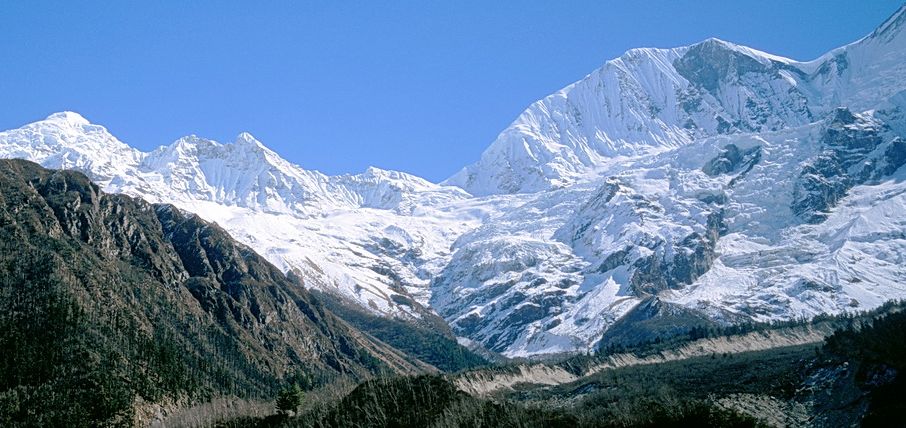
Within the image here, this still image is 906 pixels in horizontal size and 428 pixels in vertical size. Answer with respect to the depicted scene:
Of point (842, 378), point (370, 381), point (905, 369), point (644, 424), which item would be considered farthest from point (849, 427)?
point (370, 381)

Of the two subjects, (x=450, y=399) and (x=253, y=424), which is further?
(x=253, y=424)

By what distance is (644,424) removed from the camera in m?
125

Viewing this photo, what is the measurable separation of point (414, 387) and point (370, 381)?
13.5 metres

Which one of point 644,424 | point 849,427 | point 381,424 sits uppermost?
point 381,424

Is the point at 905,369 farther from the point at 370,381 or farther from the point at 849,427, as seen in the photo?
the point at 370,381

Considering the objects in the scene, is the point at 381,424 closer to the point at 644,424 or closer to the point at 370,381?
the point at 370,381

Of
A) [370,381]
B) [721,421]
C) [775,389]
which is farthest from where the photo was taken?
[775,389]

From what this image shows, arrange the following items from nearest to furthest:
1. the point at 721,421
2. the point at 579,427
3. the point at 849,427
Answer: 1. the point at 721,421
2. the point at 579,427
3. the point at 849,427

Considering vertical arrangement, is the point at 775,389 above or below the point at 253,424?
below

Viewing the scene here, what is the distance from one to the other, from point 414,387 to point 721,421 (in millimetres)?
57843

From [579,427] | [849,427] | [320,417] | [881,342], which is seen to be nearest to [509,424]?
[579,427]

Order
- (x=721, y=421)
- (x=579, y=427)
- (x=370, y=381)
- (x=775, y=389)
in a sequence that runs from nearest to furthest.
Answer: (x=721, y=421) < (x=579, y=427) < (x=370, y=381) < (x=775, y=389)

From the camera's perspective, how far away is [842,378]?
17225 cm

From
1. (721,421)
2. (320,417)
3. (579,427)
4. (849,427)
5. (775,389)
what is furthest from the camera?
(775,389)
